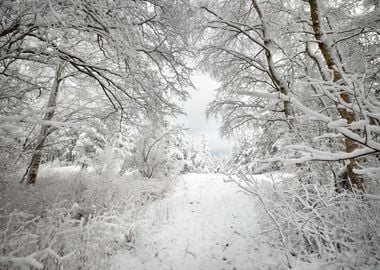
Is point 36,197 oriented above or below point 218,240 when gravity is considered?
above

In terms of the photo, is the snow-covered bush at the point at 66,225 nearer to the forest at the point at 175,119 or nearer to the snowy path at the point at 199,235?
the forest at the point at 175,119

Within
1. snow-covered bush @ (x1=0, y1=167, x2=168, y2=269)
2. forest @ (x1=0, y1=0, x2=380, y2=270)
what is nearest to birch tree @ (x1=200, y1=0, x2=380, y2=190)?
forest @ (x1=0, y1=0, x2=380, y2=270)

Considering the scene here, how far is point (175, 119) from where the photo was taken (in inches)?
207

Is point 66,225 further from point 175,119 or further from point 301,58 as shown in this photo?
point 301,58

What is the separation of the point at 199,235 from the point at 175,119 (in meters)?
2.82

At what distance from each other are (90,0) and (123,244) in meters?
4.23

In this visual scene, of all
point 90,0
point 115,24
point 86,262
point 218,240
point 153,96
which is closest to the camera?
point 90,0

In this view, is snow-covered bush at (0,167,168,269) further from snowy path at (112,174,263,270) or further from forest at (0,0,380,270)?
snowy path at (112,174,263,270)

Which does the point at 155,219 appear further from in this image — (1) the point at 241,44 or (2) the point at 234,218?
(1) the point at 241,44

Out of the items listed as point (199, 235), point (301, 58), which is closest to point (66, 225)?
point (199, 235)

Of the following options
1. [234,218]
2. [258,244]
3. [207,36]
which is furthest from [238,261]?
[207,36]

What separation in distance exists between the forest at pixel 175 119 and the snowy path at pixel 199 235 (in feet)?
Answer: 0.12

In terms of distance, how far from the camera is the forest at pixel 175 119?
2.20 m

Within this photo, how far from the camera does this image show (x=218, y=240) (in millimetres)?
4906
